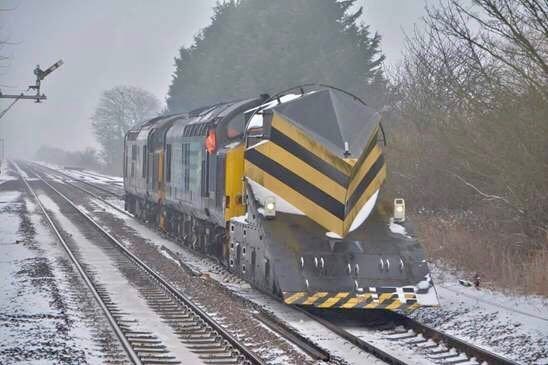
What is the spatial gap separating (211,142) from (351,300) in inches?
219

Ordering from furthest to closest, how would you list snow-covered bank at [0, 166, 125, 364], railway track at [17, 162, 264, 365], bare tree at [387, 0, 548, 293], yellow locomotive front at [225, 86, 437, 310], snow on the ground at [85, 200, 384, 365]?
bare tree at [387, 0, 548, 293] → yellow locomotive front at [225, 86, 437, 310] → snow on the ground at [85, 200, 384, 365] → railway track at [17, 162, 264, 365] → snow-covered bank at [0, 166, 125, 364]

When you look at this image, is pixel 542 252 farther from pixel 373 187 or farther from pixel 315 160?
pixel 315 160

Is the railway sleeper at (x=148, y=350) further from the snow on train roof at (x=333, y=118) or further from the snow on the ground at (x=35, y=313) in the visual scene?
the snow on train roof at (x=333, y=118)

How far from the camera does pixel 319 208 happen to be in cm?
1226

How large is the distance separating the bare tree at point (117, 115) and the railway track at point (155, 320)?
251ft

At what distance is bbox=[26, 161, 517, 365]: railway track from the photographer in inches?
370

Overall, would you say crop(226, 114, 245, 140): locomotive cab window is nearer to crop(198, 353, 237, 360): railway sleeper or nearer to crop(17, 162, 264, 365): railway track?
crop(17, 162, 264, 365): railway track

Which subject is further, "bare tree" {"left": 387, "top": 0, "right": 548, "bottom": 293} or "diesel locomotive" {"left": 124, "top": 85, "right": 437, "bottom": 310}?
"bare tree" {"left": 387, "top": 0, "right": 548, "bottom": 293}

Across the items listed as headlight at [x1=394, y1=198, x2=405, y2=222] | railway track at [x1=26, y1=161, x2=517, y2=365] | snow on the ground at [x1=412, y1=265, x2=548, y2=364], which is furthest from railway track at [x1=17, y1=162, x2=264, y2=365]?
headlight at [x1=394, y1=198, x2=405, y2=222]

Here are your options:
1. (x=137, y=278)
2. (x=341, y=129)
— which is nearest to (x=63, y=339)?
(x=341, y=129)

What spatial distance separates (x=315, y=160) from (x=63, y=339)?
4363 mm

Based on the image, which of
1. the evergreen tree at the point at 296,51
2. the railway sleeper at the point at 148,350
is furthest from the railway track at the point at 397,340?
the evergreen tree at the point at 296,51

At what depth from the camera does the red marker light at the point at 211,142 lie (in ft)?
51.5

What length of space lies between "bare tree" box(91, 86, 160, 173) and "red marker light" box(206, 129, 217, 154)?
259 ft
